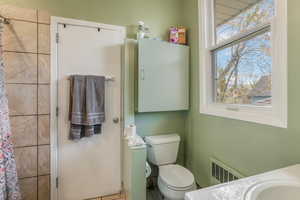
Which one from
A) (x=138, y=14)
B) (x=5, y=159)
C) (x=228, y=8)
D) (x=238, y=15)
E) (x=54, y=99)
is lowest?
(x=5, y=159)

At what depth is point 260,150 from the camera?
113cm

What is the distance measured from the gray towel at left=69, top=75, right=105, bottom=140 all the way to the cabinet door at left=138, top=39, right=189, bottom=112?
1.58 feet

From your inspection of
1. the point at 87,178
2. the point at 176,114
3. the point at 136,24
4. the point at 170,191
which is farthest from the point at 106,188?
the point at 136,24

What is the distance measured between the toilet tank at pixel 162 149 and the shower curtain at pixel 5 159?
1.26 meters

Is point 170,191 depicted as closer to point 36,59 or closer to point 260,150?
point 260,150

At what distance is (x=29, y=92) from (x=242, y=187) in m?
1.92

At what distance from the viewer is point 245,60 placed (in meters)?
1.34

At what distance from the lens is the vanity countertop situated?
0.60 meters

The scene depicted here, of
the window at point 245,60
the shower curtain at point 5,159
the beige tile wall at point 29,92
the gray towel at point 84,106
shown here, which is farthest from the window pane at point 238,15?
the shower curtain at point 5,159

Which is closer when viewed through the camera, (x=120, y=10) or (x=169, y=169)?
(x=169, y=169)

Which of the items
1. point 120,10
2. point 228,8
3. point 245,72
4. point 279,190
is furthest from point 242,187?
point 120,10

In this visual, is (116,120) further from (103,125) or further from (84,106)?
(84,106)

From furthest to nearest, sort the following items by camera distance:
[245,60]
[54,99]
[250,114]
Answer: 1. [54,99]
2. [245,60]
3. [250,114]

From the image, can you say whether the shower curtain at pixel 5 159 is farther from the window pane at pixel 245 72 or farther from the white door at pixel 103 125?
the window pane at pixel 245 72
